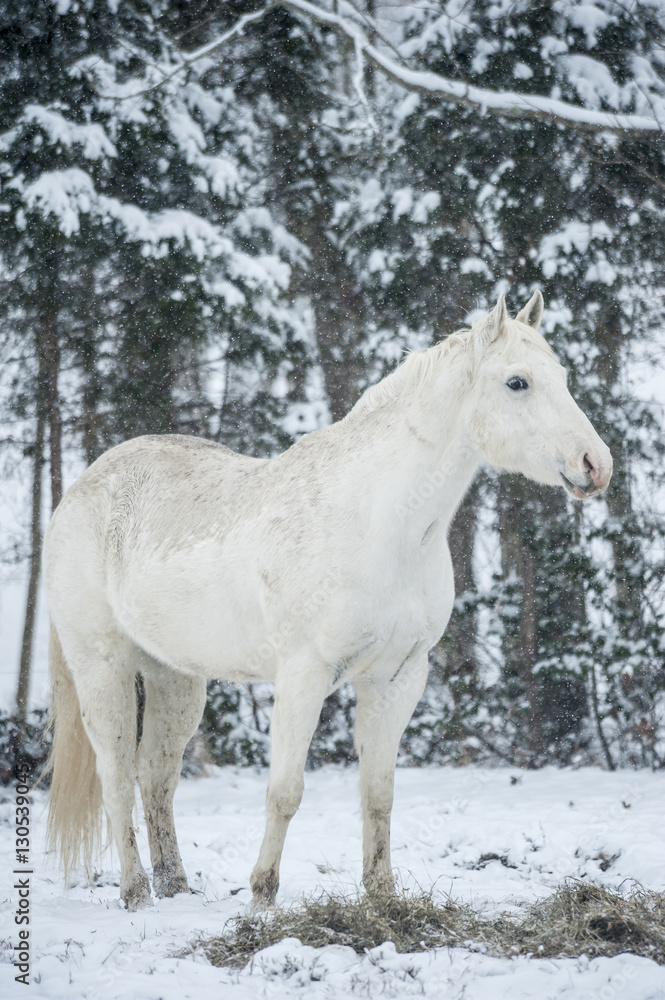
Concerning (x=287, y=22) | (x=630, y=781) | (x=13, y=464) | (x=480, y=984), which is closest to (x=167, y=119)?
(x=287, y=22)

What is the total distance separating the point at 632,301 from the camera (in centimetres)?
675

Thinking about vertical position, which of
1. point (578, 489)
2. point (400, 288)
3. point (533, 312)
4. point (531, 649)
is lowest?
point (531, 649)

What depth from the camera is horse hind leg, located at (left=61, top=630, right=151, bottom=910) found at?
3.83 meters

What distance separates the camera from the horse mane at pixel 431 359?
3.16 metres

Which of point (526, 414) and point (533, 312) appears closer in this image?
point (526, 414)

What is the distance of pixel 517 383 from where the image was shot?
3.06 m

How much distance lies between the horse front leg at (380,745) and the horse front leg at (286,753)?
264 mm

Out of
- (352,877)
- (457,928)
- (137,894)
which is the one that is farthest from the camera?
(352,877)

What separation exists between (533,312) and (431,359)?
53cm

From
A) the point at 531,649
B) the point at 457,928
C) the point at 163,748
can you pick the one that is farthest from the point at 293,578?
the point at 531,649

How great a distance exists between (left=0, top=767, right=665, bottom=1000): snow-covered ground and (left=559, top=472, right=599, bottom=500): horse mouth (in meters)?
1.43

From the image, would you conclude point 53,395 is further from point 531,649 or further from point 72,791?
point 531,649

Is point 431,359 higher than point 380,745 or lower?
higher

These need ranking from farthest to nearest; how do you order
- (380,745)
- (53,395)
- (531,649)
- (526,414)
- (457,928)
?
(53,395) → (531,649) → (380,745) → (526,414) → (457,928)
